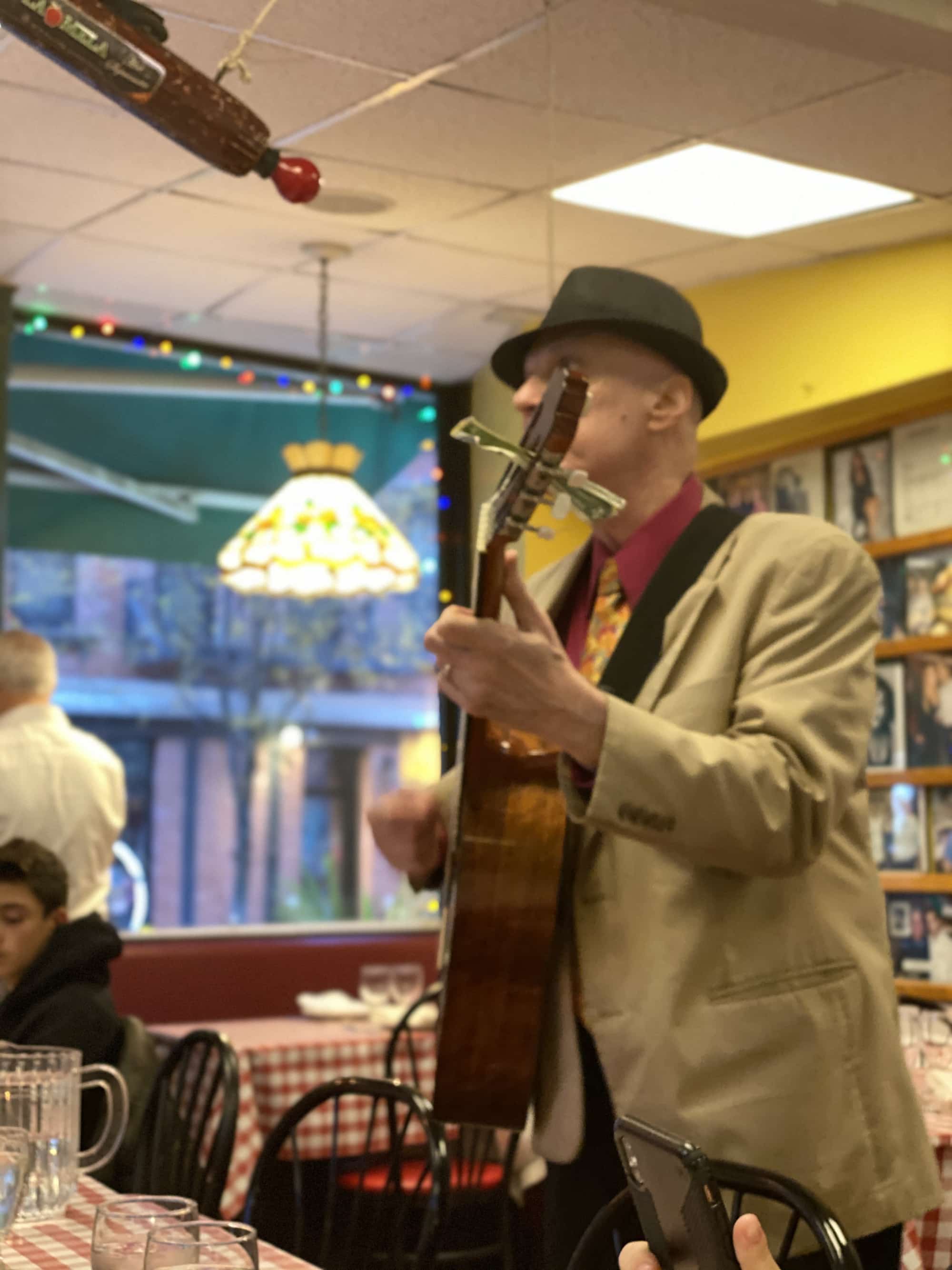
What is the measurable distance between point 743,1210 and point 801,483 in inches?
149

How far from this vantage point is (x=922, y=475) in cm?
488

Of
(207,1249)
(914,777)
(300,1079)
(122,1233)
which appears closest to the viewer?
(207,1249)

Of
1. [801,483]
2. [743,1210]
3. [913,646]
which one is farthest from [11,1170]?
[801,483]

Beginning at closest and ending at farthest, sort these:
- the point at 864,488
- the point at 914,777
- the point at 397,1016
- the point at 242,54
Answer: the point at 242,54, the point at 397,1016, the point at 914,777, the point at 864,488

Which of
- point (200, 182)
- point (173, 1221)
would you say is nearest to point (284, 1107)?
point (200, 182)

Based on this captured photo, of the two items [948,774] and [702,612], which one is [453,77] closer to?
[702,612]

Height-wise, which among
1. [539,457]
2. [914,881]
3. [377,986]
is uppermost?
[539,457]

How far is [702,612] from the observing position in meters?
1.89

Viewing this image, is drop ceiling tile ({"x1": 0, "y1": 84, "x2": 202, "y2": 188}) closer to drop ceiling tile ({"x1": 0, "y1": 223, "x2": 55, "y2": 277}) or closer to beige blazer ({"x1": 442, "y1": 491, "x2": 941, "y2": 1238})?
drop ceiling tile ({"x1": 0, "y1": 223, "x2": 55, "y2": 277})

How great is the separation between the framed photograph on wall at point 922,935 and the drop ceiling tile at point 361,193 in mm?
2344

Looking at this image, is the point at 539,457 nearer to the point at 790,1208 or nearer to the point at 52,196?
the point at 790,1208

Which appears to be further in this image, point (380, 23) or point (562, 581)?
point (380, 23)

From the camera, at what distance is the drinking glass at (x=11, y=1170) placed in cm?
161

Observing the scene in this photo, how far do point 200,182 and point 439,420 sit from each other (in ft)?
7.74
